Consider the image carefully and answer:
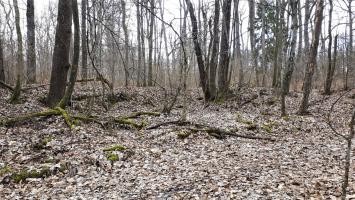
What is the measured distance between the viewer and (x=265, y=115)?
11.4 m

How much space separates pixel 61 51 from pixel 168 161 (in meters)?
5.94

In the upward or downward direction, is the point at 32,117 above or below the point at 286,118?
above

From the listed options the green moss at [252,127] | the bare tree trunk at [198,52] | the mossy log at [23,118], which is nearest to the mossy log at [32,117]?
the mossy log at [23,118]

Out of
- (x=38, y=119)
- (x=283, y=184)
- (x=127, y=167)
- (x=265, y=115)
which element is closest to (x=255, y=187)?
(x=283, y=184)

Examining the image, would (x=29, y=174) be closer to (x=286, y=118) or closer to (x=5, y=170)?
(x=5, y=170)

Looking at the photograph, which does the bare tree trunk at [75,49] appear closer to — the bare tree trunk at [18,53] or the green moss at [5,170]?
the bare tree trunk at [18,53]

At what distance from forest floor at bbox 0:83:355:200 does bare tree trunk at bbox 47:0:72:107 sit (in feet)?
2.84

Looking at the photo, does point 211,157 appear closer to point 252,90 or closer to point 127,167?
point 127,167

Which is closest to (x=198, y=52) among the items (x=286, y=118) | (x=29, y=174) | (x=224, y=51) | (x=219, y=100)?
(x=224, y=51)

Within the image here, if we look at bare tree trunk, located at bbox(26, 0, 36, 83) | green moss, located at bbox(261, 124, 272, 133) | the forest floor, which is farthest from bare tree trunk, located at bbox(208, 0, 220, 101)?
bare tree trunk, located at bbox(26, 0, 36, 83)

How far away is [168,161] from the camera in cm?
620

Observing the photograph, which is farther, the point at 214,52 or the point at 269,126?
the point at 214,52

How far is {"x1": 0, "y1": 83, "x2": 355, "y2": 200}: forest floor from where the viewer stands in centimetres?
473

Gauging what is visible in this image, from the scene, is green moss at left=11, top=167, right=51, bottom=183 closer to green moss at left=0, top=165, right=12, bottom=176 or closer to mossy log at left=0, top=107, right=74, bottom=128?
green moss at left=0, top=165, right=12, bottom=176
